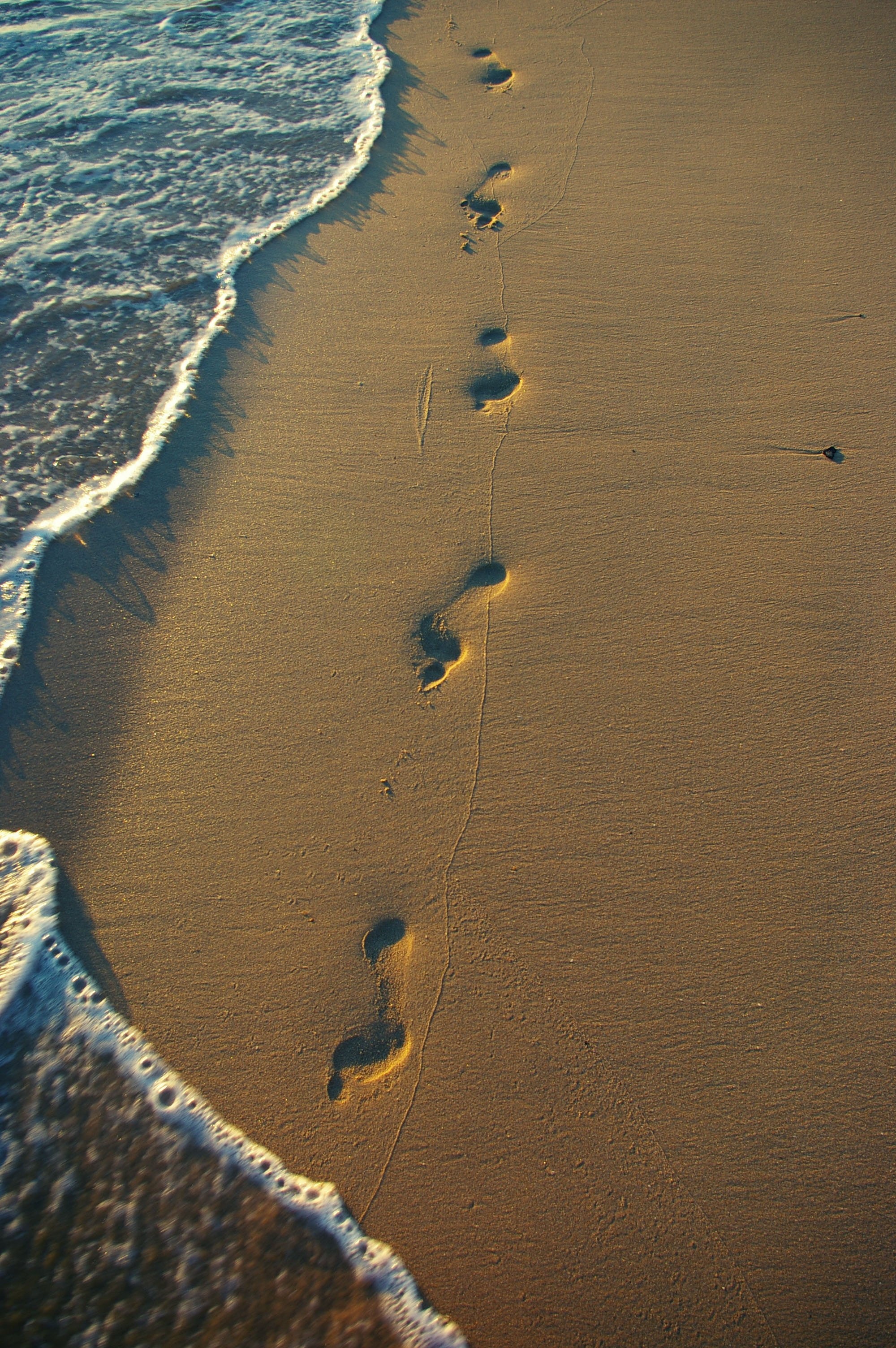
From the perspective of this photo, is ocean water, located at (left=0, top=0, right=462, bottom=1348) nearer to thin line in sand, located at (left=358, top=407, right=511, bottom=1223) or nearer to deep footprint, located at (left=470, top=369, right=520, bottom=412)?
thin line in sand, located at (left=358, top=407, right=511, bottom=1223)

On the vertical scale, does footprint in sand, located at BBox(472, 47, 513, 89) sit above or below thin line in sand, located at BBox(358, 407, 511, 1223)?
above

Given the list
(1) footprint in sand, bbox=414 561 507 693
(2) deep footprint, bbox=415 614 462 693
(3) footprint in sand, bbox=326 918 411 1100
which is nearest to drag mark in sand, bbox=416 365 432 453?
(1) footprint in sand, bbox=414 561 507 693

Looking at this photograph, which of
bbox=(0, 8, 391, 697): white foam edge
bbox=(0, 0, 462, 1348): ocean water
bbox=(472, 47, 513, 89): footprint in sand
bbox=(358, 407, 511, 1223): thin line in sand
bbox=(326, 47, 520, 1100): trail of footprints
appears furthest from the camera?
bbox=(472, 47, 513, 89): footprint in sand

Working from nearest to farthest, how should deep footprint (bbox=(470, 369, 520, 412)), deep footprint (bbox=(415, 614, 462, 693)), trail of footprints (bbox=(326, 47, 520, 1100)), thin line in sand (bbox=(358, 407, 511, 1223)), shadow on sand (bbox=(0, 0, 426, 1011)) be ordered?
thin line in sand (bbox=(358, 407, 511, 1223)), trail of footprints (bbox=(326, 47, 520, 1100)), shadow on sand (bbox=(0, 0, 426, 1011)), deep footprint (bbox=(415, 614, 462, 693)), deep footprint (bbox=(470, 369, 520, 412))

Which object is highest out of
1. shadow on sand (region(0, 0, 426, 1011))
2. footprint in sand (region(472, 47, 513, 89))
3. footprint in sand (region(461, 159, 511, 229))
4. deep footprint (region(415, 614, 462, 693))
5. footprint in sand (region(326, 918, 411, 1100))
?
footprint in sand (region(472, 47, 513, 89))

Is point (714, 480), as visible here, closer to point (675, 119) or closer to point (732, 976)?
point (732, 976)

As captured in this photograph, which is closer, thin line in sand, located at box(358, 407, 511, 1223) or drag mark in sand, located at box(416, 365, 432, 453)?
thin line in sand, located at box(358, 407, 511, 1223)

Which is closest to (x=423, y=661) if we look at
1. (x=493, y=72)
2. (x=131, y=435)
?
(x=131, y=435)

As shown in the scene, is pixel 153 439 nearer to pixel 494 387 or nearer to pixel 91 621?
pixel 91 621
